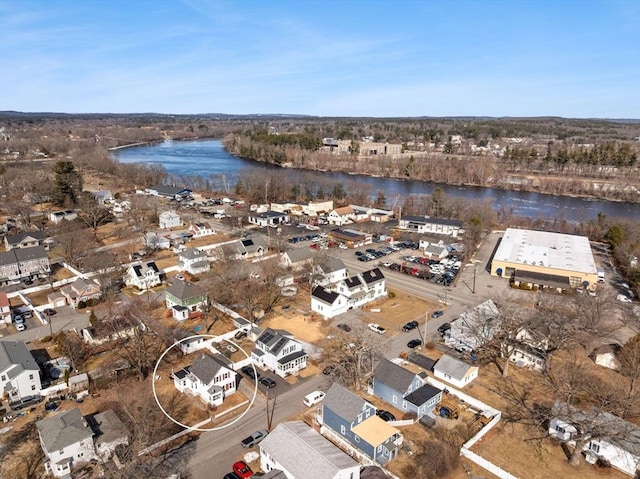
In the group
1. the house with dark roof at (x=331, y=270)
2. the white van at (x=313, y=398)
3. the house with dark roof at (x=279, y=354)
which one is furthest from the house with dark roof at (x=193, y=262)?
the white van at (x=313, y=398)

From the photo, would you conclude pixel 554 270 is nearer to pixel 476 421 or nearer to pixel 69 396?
pixel 476 421

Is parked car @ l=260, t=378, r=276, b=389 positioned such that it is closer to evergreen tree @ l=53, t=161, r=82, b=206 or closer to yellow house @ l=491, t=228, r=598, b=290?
yellow house @ l=491, t=228, r=598, b=290

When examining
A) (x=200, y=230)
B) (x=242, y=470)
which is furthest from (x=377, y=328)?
(x=200, y=230)

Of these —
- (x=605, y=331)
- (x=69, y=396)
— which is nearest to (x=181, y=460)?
(x=69, y=396)

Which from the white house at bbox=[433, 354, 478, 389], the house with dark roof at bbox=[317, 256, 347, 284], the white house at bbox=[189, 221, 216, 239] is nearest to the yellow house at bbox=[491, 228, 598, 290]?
the house with dark roof at bbox=[317, 256, 347, 284]

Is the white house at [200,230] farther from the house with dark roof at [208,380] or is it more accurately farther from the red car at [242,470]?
the red car at [242,470]

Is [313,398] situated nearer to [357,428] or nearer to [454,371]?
[357,428]
